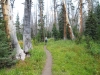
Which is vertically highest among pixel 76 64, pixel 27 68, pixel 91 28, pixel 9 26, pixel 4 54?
pixel 9 26

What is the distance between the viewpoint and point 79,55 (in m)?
15.5

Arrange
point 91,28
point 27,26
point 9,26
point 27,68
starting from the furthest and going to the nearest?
point 91,28, point 27,26, point 9,26, point 27,68

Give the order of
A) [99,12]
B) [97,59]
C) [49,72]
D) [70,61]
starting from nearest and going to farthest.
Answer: [49,72]
[70,61]
[97,59]
[99,12]

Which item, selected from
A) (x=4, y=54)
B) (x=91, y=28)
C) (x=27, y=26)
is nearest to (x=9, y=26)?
(x=4, y=54)

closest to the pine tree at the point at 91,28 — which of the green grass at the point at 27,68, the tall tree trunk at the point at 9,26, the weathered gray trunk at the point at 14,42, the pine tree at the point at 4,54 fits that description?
the green grass at the point at 27,68

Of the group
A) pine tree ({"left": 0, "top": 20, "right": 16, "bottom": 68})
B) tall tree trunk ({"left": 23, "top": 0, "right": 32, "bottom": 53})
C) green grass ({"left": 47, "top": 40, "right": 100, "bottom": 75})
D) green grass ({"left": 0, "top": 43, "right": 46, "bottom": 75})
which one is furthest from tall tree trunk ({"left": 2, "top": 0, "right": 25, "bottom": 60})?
tall tree trunk ({"left": 23, "top": 0, "right": 32, "bottom": 53})

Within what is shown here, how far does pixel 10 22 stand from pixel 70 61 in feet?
17.4

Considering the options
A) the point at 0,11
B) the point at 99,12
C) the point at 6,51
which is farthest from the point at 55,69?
the point at 99,12

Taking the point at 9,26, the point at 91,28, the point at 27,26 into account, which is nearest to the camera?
the point at 9,26

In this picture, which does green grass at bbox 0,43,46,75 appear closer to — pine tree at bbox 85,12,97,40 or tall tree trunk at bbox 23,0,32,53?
tall tree trunk at bbox 23,0,32,53

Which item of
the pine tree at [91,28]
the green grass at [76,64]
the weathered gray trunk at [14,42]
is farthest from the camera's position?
the pine tree at [91,28]

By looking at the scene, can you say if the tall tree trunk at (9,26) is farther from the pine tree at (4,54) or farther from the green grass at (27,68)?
the green grass at (27,68)

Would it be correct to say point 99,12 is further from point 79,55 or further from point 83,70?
point 83,70

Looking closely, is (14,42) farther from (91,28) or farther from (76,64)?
(91,28)
